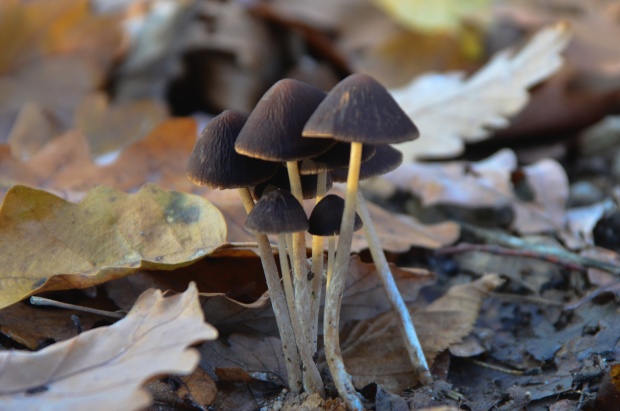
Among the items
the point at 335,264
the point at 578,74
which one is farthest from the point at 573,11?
the point at 335,264

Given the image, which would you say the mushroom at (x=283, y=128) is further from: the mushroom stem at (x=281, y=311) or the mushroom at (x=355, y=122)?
the mushroom stem at (x=281, y=311)

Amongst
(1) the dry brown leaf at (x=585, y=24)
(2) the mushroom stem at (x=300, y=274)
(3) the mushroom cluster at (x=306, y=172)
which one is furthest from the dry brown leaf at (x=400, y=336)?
(1) the dry brown leaf at (x=585, y=24)

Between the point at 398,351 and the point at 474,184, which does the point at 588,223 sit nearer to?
the point at 474,184

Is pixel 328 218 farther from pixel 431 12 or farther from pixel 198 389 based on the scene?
pixel 431 12

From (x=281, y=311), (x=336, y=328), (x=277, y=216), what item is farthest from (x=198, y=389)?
(x=277, y=216)

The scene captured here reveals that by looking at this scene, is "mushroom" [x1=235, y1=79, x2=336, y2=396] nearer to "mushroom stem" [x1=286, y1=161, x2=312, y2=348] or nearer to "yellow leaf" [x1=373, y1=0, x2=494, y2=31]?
"mushroom stem" [x1=286, y1=161, x2=312, y2=348]

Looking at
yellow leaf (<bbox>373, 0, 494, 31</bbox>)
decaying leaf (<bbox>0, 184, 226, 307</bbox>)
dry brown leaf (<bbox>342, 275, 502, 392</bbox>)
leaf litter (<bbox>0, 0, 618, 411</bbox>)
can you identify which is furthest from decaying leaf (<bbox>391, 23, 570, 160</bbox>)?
decaying leaf (<bbox>0, 184, 226, 307</bbox>)
